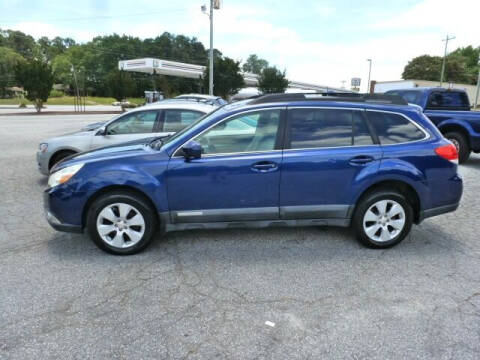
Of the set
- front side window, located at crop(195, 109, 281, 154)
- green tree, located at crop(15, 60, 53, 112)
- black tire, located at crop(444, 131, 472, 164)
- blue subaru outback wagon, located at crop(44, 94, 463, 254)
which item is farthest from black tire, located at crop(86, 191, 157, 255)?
green tree, located at crop(15, 60, 53, 112)

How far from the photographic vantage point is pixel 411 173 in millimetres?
3961

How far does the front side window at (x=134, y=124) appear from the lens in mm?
6641

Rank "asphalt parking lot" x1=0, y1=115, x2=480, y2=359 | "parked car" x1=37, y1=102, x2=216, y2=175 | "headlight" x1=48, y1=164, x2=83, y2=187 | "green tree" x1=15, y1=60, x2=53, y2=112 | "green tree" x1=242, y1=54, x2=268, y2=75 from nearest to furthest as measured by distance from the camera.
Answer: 1. "asphalt parking lot" x1=0, y1=115, x2=480, y2=359
2. "headlight" x1=48, y1=164, x2=83, y2=187
3. "parked car" x1=37, y1=102, x2=216, y2=175
4. "green tree" x1=15, y1=60, x2=53, y2=112
5. "green tree" x1=242, y1=54, x2=268, y2=75

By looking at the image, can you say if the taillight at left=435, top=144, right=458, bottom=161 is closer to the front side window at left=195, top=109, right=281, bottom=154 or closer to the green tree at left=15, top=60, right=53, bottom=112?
the front side window at left=195, top=109, right=281, bottom=154

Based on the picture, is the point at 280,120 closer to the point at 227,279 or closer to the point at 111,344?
the point at 227,279

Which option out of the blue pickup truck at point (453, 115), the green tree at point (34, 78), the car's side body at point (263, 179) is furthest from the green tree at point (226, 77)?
the car's side body at point (263, 179)

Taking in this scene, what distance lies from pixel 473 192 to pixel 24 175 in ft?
29.1

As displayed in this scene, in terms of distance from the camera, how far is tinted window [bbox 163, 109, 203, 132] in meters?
6.69

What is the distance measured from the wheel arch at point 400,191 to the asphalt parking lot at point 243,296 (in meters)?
0.47

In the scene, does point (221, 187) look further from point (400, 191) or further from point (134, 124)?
point (134, 124)

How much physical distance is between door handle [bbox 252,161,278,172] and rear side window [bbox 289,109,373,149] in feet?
1.02

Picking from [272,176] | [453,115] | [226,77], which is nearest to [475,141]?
[453,115]

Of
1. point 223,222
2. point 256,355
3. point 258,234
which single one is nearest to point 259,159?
point 223,222

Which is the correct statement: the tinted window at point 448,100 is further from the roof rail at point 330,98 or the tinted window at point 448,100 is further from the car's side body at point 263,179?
the car's side body at point 263,179
